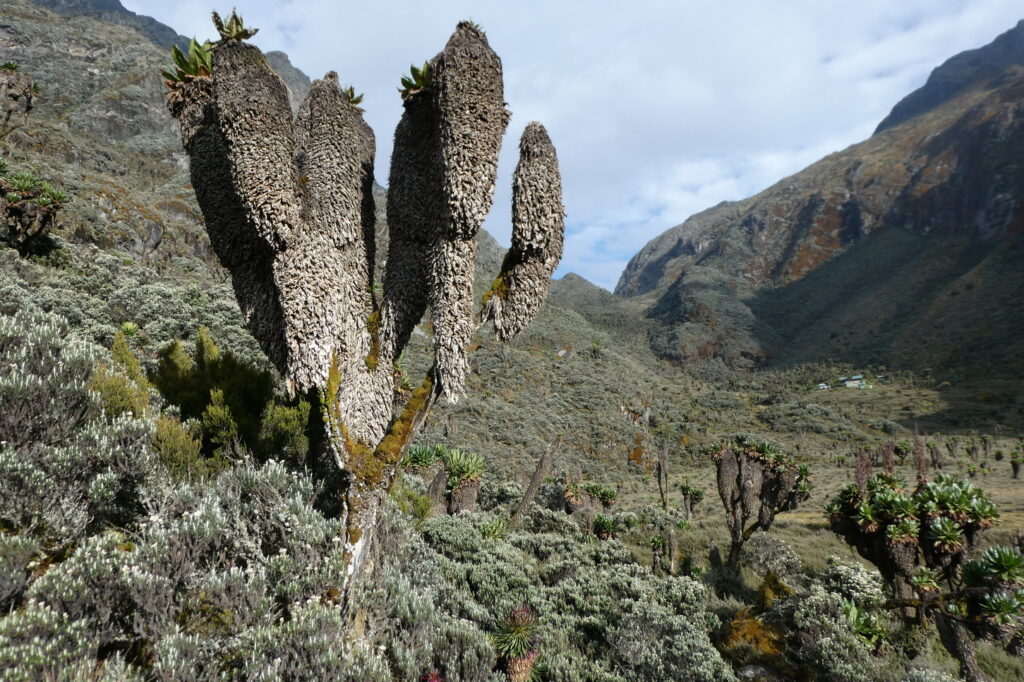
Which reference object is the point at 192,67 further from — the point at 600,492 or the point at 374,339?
the point at 600,492

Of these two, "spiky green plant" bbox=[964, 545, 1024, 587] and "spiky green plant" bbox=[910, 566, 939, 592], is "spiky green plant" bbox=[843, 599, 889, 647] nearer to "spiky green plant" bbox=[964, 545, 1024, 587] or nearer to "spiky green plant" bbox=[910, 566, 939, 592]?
"spiky green plant" bbox=[910, 566, 939, 592]

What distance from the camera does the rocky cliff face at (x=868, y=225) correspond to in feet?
314

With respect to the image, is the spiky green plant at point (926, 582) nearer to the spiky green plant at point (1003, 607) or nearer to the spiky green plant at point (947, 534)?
the spiky green plant at point (947, 534)

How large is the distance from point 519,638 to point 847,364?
3766 inches

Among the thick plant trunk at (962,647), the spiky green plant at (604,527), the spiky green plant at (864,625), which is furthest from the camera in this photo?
the spiky green plant at (604,527)

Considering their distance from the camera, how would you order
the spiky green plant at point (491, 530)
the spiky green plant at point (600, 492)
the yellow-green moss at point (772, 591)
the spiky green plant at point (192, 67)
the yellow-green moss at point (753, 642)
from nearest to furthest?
the spiky green plant at point (192, 67), the yellow-green moss at point (753, 642), the yellow-green moss at point (772, 591), the spiky green plant at point (491, 530), the spiky green plant at point (600, 492)

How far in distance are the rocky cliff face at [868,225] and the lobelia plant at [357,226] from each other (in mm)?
92548

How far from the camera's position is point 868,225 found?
12456 centimetres

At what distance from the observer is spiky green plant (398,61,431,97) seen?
7633 mm

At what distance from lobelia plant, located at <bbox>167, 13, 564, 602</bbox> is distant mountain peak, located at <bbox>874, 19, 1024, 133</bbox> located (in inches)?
9786

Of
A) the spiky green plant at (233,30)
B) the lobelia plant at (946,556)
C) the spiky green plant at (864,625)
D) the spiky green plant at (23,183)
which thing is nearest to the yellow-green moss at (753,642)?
the spiky green plant at (864,625)

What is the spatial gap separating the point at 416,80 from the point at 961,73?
272015mm

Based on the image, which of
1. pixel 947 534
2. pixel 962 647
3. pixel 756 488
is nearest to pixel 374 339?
pixel 947 534

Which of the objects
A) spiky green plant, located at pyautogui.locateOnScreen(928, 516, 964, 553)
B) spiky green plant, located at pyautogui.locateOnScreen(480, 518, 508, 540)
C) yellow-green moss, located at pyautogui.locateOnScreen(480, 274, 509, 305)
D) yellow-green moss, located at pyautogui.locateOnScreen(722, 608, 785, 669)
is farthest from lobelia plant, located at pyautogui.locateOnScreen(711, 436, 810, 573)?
yellow-green moss, located at pyautogui.locateOnScreen(480, 274, 509, 305)
